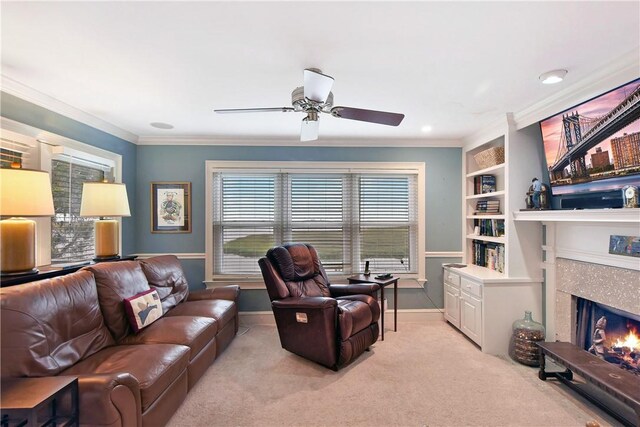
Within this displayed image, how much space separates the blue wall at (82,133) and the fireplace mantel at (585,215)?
4.54m

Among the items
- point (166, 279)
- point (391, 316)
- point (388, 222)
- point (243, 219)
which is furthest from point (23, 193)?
point (391, 316)

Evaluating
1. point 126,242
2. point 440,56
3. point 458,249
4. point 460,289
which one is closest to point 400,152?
point 458,249

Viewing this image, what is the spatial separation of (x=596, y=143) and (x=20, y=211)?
A: 397 centimetres

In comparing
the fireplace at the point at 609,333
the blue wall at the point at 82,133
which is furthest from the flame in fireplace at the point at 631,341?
the blue wall at the point at 82,133

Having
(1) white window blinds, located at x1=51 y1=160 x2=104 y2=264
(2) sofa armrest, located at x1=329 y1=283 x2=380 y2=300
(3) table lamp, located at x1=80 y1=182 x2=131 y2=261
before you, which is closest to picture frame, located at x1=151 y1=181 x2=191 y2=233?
(1) white window blinds, located at x1=51 y1=160 x2=104 y2=264

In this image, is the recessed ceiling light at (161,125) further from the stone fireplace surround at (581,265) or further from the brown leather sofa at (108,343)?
the stone fireplace surround at (581,265)

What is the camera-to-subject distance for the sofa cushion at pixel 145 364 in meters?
1.78

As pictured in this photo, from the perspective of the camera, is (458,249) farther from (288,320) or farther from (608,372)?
(288,320)

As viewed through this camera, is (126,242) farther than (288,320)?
Yes

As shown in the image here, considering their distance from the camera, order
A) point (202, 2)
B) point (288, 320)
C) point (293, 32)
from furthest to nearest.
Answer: point (288, 320) < point (293, 32) < point (202, 2)

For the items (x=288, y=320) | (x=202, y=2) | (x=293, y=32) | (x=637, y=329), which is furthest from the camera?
(x=288, y=320)

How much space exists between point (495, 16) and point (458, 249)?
10.4ft

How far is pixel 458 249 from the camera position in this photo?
4148mm

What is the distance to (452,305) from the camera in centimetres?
381
